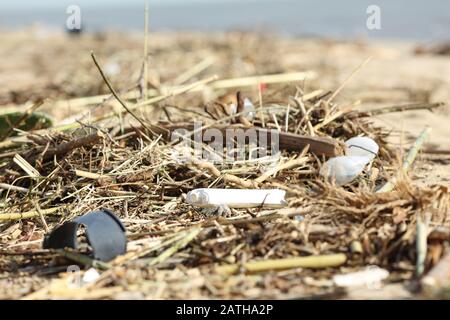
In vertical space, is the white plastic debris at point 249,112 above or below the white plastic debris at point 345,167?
above

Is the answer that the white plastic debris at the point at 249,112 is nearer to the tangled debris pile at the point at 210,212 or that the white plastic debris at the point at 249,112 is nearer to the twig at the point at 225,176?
the tangled debris pile at the point at 210,212

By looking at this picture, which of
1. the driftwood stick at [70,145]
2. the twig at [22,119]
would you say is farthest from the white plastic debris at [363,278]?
the twig at [22,119]

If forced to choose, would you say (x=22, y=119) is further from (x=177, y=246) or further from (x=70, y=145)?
(x=177, y=246)

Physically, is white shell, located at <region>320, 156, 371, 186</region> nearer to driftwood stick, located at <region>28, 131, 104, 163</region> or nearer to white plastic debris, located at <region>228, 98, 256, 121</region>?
white plastic debris, located at <region>228, 98, 256, 121</region>

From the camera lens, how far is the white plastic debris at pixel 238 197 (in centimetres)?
269

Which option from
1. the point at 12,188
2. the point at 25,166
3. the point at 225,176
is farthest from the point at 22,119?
the point at 225,176

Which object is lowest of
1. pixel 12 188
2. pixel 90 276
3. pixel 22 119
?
pixel 90 276

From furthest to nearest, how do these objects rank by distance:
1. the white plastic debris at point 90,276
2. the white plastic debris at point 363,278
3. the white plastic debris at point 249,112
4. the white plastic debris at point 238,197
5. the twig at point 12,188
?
the white plastic debris at point 249,112, the twig at point 12,188, the white plastic debris at point 238,197, the white plastic debris at point 90,276, the white plastic debris at point 363,278

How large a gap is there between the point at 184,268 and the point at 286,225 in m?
0.41

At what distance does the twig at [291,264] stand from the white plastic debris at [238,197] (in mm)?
529

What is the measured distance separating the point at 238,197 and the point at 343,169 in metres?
0.48

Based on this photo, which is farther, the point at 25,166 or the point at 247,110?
the point at 247,110

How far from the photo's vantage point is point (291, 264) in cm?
216
